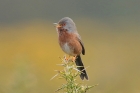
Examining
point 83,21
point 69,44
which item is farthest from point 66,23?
point 83,21

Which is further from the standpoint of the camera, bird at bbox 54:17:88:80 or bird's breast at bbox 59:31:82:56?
bird's breast at bbox 59:31:82:56

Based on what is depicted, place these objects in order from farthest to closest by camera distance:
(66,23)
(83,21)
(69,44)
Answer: (83,21)
(69,44)
(66,23)

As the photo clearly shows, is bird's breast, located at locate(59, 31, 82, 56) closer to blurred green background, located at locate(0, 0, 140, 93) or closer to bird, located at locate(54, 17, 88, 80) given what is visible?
bird, located at locate(54, 17, 88, 80)

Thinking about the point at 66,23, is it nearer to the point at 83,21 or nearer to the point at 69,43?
the point at 69,43

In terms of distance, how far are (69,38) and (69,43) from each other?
0.09 metres

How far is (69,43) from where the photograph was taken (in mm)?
9297

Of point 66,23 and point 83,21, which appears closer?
point 66,23

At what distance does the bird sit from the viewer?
8898 mm

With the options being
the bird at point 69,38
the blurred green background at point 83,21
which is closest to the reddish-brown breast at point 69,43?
the bird at point 69,38

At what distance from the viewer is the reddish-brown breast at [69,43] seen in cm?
905

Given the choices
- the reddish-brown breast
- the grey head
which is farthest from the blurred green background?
the grey head

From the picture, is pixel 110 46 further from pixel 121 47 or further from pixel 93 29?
pixel 93 29

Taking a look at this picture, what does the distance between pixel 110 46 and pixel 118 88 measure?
45.7 metres

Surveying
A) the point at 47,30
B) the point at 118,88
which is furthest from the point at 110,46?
the point at 118,88
